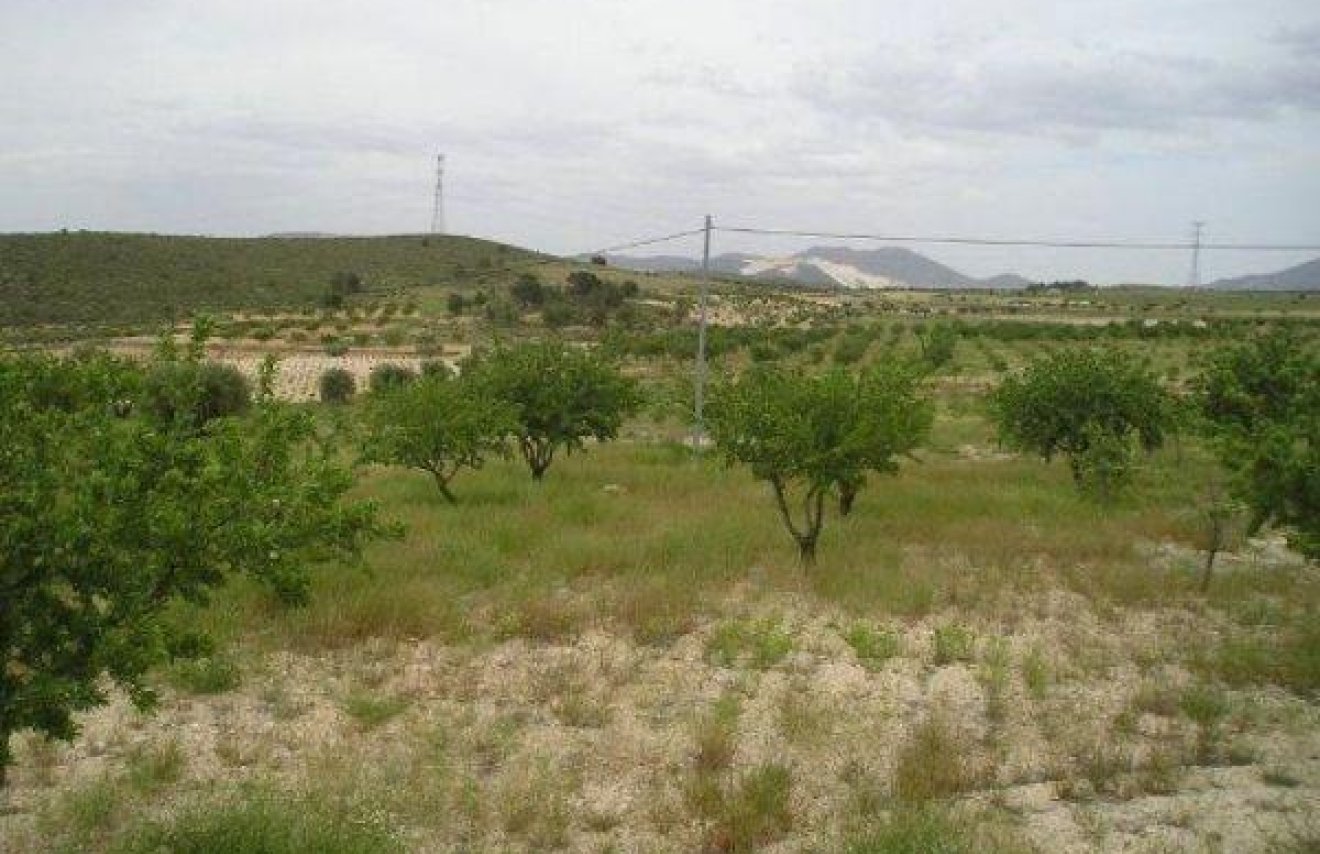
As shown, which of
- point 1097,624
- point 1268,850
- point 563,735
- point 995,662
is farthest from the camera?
point 1097,624

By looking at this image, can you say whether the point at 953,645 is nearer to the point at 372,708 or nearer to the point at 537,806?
the point at 537,806

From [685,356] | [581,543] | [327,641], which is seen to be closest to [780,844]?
[327,641]

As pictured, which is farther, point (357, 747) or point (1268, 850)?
point (357, 747)

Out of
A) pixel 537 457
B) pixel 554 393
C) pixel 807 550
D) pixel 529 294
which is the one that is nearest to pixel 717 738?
pixel 807 550

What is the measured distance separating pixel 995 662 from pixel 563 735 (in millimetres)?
4628

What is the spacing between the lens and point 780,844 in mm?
7305

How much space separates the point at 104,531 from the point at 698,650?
694cm

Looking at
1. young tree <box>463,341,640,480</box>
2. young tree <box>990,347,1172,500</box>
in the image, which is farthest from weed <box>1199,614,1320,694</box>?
young tree <box>463,341,640,480</box>

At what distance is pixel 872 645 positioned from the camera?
1124cm

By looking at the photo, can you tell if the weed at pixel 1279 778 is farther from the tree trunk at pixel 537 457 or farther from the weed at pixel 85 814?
the tree trunk at pixel 537 457

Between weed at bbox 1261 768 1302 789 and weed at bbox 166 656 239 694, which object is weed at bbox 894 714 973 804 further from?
weed at bbox 166 656 239 694

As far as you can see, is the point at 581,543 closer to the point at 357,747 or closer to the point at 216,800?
the point at 357,747

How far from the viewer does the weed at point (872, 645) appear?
10977mm

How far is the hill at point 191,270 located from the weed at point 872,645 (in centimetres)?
5695
